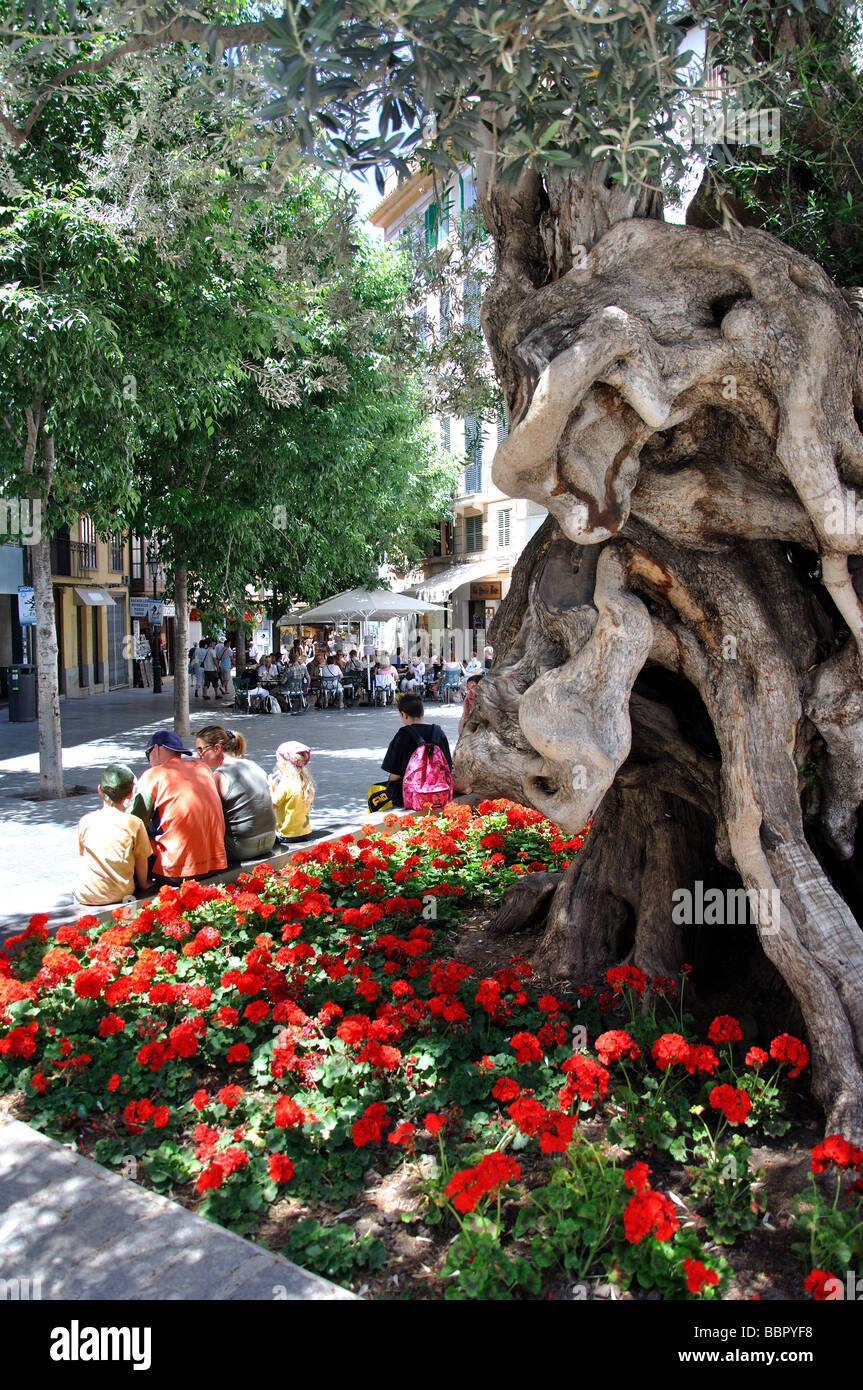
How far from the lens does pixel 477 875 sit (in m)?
6.36

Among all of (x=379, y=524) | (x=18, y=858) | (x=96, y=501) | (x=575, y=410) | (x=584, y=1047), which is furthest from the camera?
(x=379, y=524)

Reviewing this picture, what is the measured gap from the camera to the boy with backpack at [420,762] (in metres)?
7.99

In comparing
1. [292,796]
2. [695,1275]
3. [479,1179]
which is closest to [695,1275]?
[695,1275]

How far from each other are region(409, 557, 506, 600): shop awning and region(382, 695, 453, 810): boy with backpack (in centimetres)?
2643

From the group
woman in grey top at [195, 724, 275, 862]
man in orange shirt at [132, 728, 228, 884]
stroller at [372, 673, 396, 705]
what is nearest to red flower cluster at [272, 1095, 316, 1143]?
man in orange shirt at [132, 728, 228, 884]

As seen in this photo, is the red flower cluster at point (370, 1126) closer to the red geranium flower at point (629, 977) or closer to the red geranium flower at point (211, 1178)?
the red geranium flower at point (211, 1178)

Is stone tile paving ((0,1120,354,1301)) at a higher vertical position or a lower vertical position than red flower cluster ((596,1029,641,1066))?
lower

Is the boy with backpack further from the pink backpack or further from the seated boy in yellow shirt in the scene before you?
the seated boy in yellow shirt

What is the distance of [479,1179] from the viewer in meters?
2.60

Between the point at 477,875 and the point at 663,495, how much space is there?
3.28m

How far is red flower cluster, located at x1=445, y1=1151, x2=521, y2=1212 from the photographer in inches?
99.9

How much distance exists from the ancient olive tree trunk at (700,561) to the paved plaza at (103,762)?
361 centimetres
